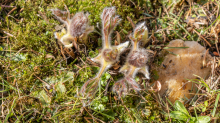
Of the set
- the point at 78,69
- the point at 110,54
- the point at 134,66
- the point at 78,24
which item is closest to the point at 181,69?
the point at 134,66

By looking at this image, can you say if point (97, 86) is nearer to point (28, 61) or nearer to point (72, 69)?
point (72, 69)

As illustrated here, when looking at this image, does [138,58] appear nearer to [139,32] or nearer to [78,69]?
[139,32]

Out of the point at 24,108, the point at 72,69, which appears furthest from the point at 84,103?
the point at 24,108

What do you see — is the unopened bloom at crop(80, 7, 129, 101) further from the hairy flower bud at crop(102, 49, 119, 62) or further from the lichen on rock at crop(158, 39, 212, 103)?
the lichen on rock at crop(158, 39, 212, 103)

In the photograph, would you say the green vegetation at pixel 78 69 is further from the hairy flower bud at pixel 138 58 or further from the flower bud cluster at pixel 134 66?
the hairy flower bud at pixel 138 58

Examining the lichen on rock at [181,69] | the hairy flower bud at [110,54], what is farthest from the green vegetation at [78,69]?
the hairy flower bud at [110,54]

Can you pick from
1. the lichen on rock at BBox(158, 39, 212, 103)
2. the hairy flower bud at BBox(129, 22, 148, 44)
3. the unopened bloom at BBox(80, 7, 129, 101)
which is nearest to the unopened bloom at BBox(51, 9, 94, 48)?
the unopened bloom at BBox(80, 7, 129, 101)
